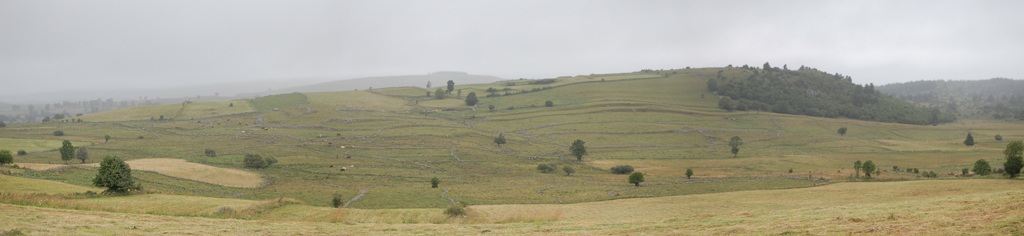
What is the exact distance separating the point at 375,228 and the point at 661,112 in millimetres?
109229

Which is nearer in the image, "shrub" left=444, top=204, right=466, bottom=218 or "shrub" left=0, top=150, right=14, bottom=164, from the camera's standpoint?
"shrub" left=444, top=204, right=466, bottom=218

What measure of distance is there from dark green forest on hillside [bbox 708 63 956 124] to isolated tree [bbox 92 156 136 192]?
132572 mm

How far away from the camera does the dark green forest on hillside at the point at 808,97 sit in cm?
13188

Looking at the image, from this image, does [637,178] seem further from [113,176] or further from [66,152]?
[66,152]

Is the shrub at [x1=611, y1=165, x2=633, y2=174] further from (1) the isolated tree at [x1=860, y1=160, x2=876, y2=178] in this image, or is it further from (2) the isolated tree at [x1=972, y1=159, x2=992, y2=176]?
(2) the isolated tree at [x1=972, y1=159, x2=992, y2=176]

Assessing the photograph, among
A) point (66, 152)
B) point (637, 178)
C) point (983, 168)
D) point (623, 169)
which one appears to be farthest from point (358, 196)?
point (983, 168)

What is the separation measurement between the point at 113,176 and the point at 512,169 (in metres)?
44.3

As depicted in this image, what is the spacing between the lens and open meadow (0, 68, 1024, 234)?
19.8m

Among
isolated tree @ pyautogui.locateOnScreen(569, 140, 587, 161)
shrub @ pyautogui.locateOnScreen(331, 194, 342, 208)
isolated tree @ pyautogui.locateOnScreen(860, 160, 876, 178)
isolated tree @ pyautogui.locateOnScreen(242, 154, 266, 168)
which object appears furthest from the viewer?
isolated tree @ pyautogui.locateOnScreen(569, 140, 587, 161)

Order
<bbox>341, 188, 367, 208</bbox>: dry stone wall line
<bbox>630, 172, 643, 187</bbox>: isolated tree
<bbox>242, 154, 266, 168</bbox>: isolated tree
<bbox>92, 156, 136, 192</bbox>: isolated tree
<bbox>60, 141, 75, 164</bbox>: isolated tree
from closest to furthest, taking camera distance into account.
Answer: <bbox>92, 156, 136, 192</bbox>: isolated tree → <bbox>341, 188, 367, 208</bbox>: dry stone wall line → <bbox>630, 172, 643, 187</bbox>: isolated tree → <bbox>60, 141, 75, 164</bbox>: isolated tree → <bbox>242, 154, 266, 168</bbox>: isolated tree

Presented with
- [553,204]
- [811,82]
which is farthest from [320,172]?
[811,82]

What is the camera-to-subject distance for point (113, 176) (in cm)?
2944

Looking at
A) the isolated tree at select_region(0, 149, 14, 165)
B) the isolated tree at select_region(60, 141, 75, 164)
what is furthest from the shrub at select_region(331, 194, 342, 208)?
the isolated tree at select_region(60, 141, 75, 164)

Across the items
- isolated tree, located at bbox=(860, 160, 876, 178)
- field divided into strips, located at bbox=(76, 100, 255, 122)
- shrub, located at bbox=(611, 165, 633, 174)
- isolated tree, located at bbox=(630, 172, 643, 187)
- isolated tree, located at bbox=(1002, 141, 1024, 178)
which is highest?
field divided into strips, located at bbox=(76, 100, 255, 122)
